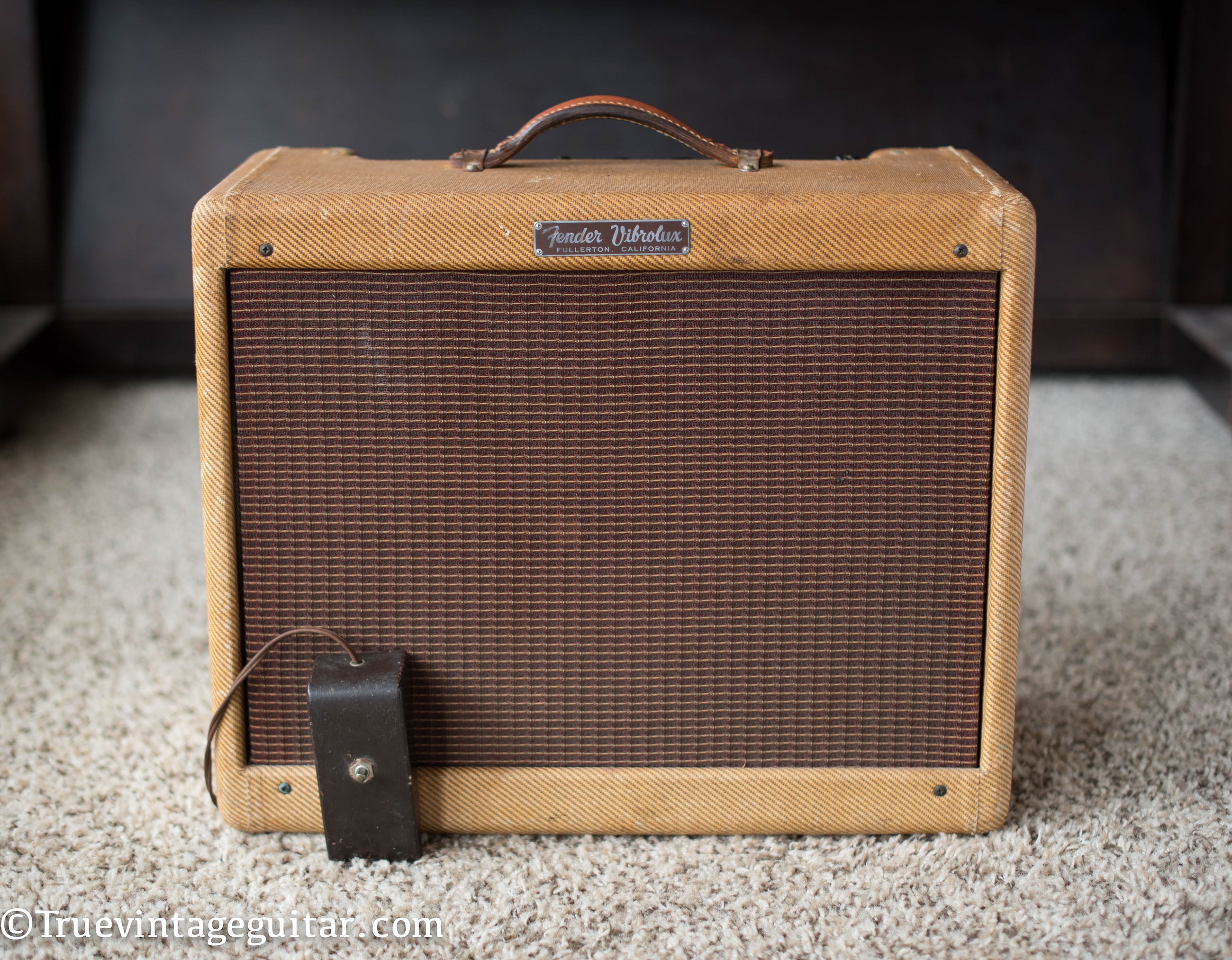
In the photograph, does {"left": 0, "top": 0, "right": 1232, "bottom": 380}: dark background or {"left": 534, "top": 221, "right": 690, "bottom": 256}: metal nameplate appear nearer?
{"left": 534, "top": 221, "right": 690, "bottom": 256}: metal nameplate

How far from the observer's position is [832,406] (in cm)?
80

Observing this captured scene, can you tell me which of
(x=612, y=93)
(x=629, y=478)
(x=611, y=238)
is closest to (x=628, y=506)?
(x=629, y=478)

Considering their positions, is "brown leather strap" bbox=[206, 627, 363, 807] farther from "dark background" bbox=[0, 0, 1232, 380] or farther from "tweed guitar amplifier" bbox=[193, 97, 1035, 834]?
"dark background" bbox=[0, 0, 1232, 380]

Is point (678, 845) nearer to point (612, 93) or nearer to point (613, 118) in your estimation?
point (613, 118)

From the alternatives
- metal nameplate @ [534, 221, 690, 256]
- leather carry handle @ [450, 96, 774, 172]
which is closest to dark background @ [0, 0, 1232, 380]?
leather carry handle @ [450, 96, 774, 172]

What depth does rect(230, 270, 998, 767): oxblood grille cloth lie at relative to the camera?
2.59 ft

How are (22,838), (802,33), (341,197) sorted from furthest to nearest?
(802,33), (22,838), (341,197)

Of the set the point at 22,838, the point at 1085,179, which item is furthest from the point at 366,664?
the point at 1085,179

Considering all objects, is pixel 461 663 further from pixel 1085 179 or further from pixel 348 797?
pixel 1085 179

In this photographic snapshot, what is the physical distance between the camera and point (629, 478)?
81 centimetres

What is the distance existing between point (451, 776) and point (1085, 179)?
164 cm

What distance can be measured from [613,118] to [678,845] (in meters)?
0.51

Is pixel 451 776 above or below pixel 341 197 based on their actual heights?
below

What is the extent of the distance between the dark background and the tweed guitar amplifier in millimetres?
1201
